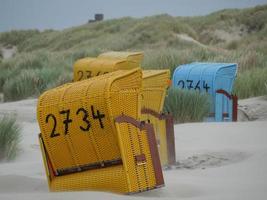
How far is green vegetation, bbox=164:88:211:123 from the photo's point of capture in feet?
36.1

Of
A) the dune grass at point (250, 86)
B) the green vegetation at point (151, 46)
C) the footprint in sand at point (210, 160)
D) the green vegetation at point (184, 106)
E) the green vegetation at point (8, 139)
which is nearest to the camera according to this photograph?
the footprint in sand at point (210, 160)

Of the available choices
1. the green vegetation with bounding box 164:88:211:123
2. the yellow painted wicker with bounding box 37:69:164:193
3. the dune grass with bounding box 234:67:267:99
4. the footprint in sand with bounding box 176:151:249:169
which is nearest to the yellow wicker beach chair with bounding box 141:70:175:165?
the footprint in sand with bounding box 176:151:249:169

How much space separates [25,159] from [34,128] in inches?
98.2

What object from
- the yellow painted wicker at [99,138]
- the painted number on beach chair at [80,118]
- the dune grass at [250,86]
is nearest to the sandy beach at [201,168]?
the yellow painted wicker at [99,138]

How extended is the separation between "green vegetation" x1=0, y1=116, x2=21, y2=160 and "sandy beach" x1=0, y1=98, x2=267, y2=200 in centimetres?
10

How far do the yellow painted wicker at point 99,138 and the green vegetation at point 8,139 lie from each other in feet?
6.79

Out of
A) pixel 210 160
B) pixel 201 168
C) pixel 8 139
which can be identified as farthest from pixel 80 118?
pixel 8 139

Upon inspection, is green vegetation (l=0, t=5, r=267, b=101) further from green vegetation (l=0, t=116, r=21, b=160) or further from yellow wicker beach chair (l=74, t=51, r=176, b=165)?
green vegetation (l=0, t=116, r=21, b=160)

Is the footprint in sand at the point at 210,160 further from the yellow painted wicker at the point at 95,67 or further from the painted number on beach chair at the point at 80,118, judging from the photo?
the yellow painted wicker at the point at 95,67

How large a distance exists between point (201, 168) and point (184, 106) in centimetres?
426

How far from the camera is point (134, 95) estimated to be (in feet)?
18.1

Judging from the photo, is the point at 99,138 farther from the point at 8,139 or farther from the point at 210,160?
the point at 8,139

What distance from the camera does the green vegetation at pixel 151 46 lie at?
700 inches

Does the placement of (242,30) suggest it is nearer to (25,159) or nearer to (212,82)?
(212,82)
